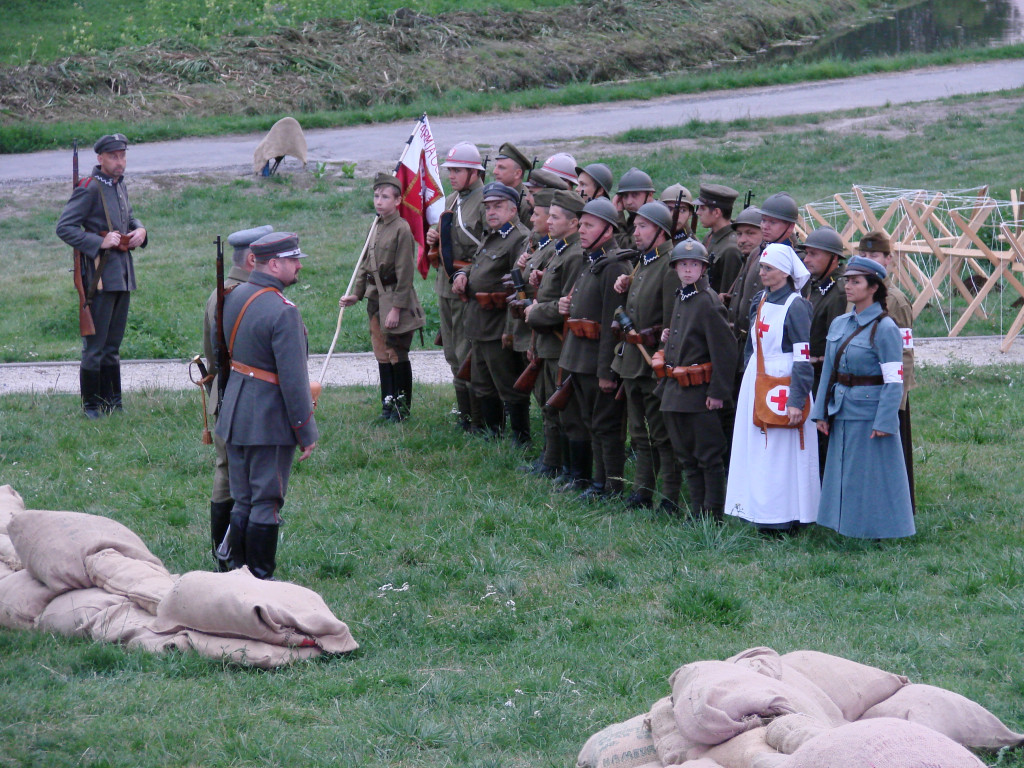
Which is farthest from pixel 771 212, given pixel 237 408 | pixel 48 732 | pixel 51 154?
pixel 51 154

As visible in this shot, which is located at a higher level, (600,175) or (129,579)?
(600,175)

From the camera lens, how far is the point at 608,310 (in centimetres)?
807

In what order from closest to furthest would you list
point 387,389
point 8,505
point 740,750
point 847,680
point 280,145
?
1. point 740,750
2. point 847,680
3. point 8,505
4. point 387,389
5. point 280,145

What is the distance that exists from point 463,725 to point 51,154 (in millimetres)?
19854

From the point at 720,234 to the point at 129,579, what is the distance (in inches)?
185

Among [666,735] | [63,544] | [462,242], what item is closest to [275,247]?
[63,544]

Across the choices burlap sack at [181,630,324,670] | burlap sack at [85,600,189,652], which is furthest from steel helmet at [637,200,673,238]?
burlap sack at [85,600,189,652]

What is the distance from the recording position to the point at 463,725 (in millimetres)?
4984

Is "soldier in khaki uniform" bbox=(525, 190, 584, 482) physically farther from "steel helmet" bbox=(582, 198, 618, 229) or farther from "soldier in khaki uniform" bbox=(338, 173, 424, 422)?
"soldier in khaki uniform" bbox=(338, 173, 424, 422)

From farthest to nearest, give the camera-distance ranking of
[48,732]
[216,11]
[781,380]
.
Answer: [216,11] < [781,380] < [48,732]

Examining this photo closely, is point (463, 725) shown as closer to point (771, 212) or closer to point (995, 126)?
point (771, 212)

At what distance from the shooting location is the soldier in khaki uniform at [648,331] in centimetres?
773

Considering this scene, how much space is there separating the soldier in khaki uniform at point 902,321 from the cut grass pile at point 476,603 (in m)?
0.53

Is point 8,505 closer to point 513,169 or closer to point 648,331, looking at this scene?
point 648,331
